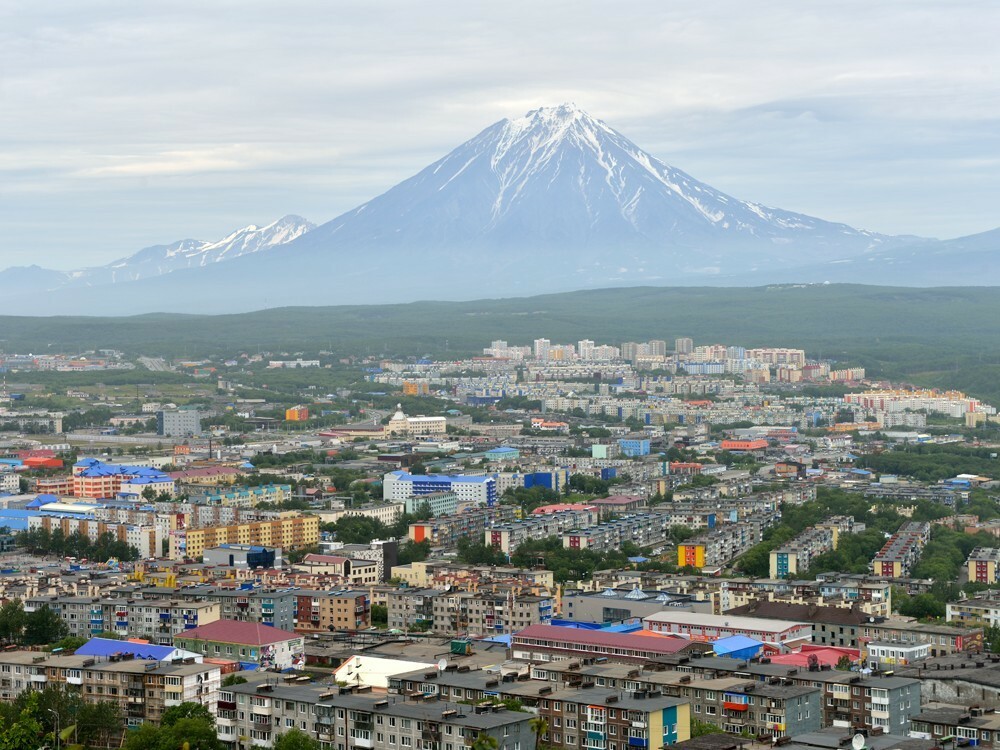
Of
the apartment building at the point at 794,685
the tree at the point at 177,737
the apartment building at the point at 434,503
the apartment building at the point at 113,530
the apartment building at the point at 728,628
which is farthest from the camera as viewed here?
the apartment building at the point at 434,503

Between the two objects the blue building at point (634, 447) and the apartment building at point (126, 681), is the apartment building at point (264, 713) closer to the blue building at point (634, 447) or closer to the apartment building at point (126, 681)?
the apartment building at point (126, 681)

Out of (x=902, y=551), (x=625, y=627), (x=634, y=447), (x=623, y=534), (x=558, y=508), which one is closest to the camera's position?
(x=625, y=627)

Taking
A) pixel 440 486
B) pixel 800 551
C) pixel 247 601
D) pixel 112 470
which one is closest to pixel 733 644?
pixel 247 601

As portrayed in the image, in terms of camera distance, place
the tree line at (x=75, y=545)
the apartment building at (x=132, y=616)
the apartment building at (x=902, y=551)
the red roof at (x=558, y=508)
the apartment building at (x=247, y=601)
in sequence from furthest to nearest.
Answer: the red roof at (x=558, y=508) → the tree line at (x=75, y=545) → the apartment building at (x=902, y=551) → the apartment building at (x=247, y=601) → the apartment building at (x=132, y=616)

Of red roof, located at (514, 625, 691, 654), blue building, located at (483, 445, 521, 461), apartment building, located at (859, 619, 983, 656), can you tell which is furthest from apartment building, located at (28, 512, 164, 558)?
blue building, located at (483, 445, 521, 461)

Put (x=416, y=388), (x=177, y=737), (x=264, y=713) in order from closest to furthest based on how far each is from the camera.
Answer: (x=177, y=737) < (x=264, y=713) < (x=416, y=388)

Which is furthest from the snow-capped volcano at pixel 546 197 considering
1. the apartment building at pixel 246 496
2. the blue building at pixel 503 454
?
the apartment building at pixel 246 496

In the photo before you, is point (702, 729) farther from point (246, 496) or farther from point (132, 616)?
point (246, 496)

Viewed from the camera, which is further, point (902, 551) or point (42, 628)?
point (902, 551)

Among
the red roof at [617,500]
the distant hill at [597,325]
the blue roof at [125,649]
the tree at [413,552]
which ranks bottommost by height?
the tree at [413,552]
